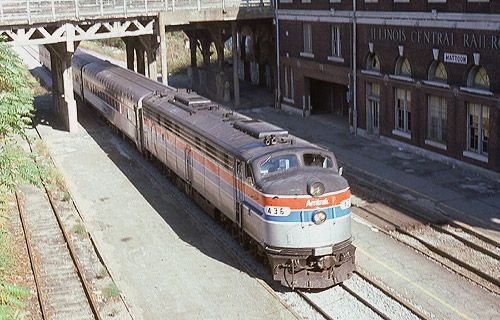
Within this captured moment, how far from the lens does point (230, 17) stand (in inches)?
1427

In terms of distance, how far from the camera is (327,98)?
36.0m

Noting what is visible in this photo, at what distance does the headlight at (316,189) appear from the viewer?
1342 cm

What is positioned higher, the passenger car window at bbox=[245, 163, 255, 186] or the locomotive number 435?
the passenger car window at bbox=[245, 163, 255, 186]

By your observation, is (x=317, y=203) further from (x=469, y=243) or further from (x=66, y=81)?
(x=66, y=81)

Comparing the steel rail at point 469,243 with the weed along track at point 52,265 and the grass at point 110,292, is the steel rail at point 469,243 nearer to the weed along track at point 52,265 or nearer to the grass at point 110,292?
the grass at point 110,292

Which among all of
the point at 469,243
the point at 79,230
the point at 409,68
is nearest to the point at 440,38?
the point at 409,68

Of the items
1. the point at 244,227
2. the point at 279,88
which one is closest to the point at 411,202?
the point at 244,227

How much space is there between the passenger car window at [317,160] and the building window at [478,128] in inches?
412

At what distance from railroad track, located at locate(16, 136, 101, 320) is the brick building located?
14.2m

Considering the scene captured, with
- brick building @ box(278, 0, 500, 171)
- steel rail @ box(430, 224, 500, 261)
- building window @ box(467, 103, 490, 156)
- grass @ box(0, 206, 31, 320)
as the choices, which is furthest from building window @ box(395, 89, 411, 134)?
grass @ box(0, 206, 31, 320)

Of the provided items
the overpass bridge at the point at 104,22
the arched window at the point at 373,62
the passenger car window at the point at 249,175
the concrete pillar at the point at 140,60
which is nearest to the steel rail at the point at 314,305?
the passenger car window at the point at 249,175

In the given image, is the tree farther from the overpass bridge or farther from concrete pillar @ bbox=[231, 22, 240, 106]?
concrete pillar @ bbox=[231, 22, 240, 106]

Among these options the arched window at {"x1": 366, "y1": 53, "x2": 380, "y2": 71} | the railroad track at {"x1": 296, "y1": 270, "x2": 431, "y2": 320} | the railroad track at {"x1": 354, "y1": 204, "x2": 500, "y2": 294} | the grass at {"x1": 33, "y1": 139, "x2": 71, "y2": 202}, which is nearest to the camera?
the railroad track at {"x1": 296, "y1": 270, "x2": 431, "y2": 320}

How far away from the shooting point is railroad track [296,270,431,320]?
12992 millimetres
